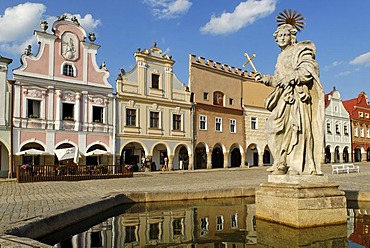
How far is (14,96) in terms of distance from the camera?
2269 centimetres

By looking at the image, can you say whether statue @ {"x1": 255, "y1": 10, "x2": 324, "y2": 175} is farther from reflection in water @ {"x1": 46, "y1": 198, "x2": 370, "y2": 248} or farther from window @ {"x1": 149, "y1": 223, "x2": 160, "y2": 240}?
window @ {"x1": 149, "y1": 223, "x2": 160, "y2": 240}

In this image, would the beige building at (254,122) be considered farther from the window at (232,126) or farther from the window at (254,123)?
Answer: the window at (232,126)

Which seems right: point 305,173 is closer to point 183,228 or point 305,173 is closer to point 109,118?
point 183,228

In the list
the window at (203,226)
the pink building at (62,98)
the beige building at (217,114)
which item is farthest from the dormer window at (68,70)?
the window at (203,226)

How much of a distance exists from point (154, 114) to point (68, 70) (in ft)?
28.0

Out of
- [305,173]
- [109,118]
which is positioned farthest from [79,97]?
[305,173]

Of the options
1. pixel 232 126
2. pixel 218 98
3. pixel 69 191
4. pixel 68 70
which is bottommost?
pixel 69 191

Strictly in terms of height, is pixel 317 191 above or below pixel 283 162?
below

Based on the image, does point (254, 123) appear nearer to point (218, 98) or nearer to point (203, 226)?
point (218, 98)

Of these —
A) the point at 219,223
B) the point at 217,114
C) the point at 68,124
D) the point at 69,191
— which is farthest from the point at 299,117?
the point at 217,114

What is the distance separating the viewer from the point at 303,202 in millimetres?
4316

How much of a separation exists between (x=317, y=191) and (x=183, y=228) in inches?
74.8

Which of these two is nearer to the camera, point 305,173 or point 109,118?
point 305,173

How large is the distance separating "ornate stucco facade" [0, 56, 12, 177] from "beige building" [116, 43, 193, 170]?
26.9 feet
